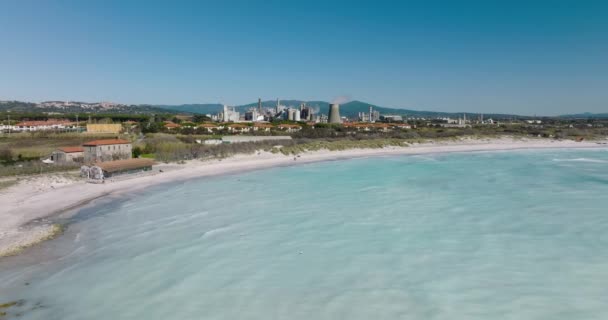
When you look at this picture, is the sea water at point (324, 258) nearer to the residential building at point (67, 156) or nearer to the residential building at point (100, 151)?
the residential building at point (100, 151)

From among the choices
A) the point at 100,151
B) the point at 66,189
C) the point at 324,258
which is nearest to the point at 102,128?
the point at 100,151

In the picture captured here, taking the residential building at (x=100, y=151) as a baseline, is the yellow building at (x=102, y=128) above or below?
above

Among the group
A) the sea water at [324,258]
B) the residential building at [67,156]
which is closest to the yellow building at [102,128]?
the residential building at [67,156]

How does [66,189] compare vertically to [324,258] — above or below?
above

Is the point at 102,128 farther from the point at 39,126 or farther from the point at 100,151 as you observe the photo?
the point at 100,151

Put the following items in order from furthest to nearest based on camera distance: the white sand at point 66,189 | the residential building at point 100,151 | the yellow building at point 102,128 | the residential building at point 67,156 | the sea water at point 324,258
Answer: the yellow building at point 102,128 → the residential building at point 100,151 → the residential building at point 67,156 → the white sand at point 66,189 → the sea water at point 324,258

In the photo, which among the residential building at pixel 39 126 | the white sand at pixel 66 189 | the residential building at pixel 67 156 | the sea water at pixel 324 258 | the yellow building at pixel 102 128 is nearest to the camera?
the sea water at pixel 324 258

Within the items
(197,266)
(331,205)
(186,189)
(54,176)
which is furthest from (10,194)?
(331,205)
